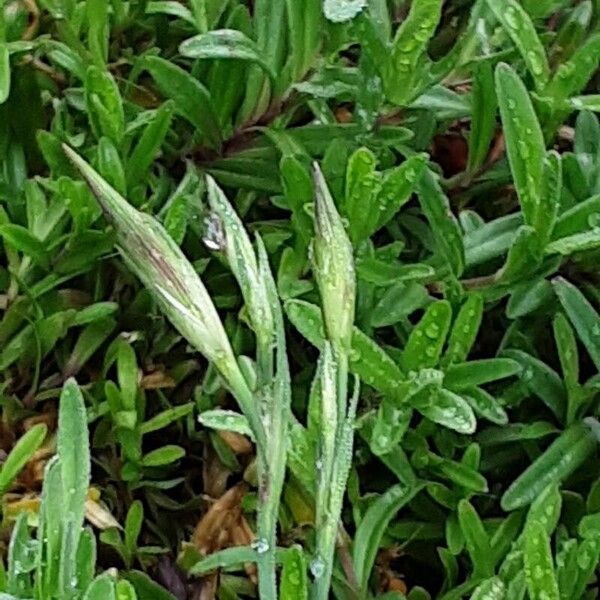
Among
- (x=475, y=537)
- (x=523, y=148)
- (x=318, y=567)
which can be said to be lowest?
(x=475, y=537)

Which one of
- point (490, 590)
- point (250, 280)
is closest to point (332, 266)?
point (250, 280)

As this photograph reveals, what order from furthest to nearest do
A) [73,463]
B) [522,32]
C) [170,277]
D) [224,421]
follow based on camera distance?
[522,32] → [224,421] → [73,463] → [170,277]

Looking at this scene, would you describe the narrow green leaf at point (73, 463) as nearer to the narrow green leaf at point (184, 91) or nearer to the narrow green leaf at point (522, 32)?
the narrow green leaf at point (184, 91)

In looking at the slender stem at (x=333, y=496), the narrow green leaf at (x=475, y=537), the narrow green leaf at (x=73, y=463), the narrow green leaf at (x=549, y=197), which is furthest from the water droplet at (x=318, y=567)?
the narrow green leaf at (x=549, y=197)

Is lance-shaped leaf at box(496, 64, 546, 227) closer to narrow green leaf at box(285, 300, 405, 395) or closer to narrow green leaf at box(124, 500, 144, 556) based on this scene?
narrow green leaf at box(285, 300, 405, 395)

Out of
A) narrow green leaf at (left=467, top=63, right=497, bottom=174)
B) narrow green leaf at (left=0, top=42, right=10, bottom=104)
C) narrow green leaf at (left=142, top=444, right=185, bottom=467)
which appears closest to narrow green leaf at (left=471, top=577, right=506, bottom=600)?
narrow green leaf at (left=142, top=444, right=185, bottom=467)

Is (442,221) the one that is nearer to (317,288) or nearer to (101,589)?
(317,288)

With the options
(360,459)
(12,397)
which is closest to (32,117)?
(12,397)
